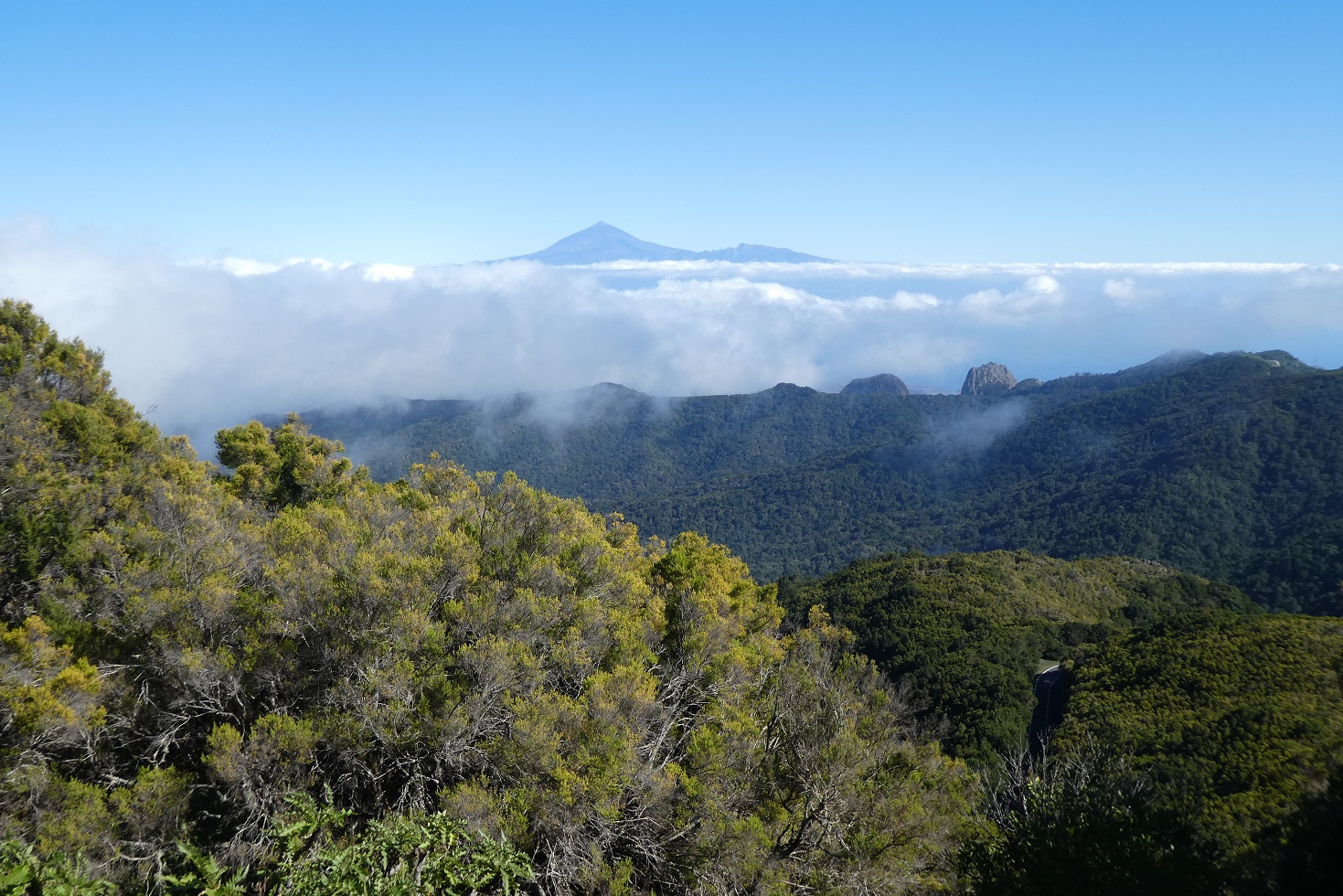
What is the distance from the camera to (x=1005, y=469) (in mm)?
138250

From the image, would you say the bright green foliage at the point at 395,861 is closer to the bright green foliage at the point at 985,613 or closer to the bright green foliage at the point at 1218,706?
the bright green foliage at the point at 1218,706

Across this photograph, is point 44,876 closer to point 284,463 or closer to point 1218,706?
point 284,463

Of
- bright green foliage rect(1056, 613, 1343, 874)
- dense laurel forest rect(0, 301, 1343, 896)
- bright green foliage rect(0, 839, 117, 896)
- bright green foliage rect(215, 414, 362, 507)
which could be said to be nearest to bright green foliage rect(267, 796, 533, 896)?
dense laurel forest rect(0, 301, 1343, 896)

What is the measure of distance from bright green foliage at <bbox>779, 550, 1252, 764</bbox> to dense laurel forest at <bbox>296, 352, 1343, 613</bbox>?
1243 centimetres

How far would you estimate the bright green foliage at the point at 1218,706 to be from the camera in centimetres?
Result: 1581

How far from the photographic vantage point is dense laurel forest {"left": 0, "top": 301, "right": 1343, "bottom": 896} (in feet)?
24.2

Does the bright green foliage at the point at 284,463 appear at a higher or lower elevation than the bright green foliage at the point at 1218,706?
higher

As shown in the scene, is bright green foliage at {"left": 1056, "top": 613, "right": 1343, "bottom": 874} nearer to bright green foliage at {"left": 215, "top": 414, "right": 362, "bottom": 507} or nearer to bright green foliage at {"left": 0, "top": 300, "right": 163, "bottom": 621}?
bright green foliage at {"left": 0, "top": 300, "right": 163, "bottom": 621}

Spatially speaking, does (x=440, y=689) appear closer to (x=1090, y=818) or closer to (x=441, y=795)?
(x=441, y=795)

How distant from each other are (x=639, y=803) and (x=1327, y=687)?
25058 mm

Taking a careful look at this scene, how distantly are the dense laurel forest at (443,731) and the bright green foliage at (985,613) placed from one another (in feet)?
56.4

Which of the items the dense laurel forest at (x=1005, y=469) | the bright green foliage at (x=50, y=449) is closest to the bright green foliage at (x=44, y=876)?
the bright green foliage at (x=50, y=449)

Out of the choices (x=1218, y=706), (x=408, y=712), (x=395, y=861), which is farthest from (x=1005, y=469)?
(x=395, y=861)

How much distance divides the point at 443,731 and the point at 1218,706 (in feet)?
99.8
